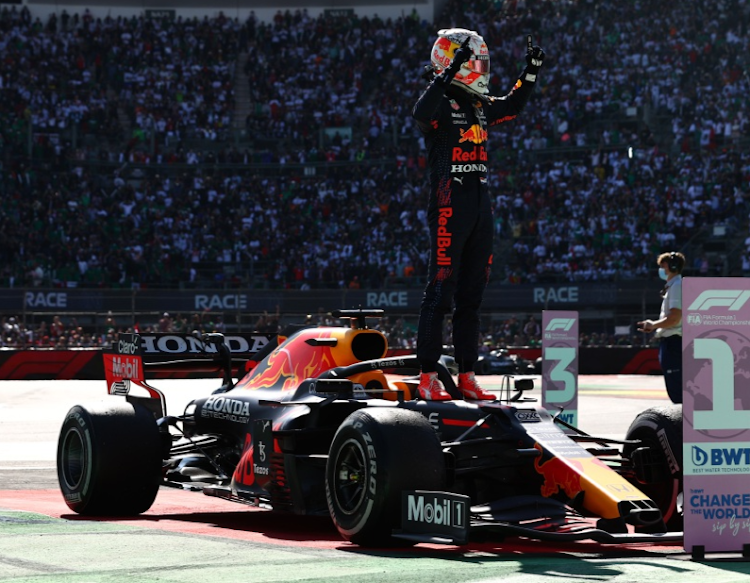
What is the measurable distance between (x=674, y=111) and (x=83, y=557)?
1333 inches

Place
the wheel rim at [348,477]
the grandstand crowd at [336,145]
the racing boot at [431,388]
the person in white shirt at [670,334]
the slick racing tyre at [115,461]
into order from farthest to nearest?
1. the grandstand crowd at [336,145]
2. the person in white shirt at [670,334]
3. the slick racing tyre at [115,461]
4. the racing boot at [431,388]
5. the wheel rim at [348,477]

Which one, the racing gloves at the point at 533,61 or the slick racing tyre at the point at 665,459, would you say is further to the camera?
the racing gloves at the point at 533,61

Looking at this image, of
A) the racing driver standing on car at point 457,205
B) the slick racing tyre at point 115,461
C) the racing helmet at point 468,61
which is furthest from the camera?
the racing helmet at point 468,61

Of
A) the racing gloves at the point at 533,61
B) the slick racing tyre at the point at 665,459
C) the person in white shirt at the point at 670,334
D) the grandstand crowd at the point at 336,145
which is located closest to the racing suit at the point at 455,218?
the racing gloves at the point at 533,61

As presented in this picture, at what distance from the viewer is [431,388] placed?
7.08m

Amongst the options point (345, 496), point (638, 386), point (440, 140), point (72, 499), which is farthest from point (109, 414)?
point (638, 386)

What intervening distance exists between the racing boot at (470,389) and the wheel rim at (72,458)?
2320mm

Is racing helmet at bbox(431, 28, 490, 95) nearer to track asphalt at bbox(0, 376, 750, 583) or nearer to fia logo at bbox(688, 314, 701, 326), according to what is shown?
fia logo at bbox(688, 314, 701, 326)

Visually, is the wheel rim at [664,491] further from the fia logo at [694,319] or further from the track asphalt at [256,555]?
the fia logo at [694,319]

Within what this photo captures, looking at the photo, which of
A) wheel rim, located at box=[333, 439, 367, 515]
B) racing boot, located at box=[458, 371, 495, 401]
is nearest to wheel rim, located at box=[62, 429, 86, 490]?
wheel rim, located at box=[333, 439, 367, 515]

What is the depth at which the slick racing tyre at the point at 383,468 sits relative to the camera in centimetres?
575

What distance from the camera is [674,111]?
122 ft

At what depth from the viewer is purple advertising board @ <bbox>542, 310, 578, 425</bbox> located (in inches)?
428

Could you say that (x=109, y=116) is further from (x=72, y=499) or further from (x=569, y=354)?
(x=72, y=499)
